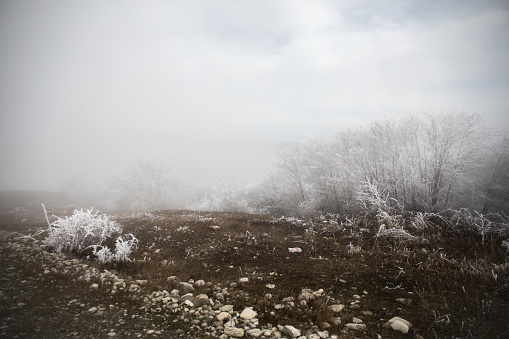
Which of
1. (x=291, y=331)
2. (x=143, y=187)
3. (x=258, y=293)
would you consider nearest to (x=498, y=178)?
(x=258, y=293)

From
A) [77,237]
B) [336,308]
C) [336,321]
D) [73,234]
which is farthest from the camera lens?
[77,237]

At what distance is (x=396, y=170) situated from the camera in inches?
664

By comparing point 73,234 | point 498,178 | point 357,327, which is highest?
point 498,178

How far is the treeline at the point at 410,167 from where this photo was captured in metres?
14.4

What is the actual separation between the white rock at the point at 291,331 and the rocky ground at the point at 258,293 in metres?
0.01

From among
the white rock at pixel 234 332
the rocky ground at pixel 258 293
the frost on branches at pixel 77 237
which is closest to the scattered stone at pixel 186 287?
the rocky ground at pixel 258 293

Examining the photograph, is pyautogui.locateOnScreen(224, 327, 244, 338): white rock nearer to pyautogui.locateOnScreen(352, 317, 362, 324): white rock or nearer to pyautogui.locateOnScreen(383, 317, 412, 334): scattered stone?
pyautogui.locateOnScreen(352, 317, 362, 324): white rock

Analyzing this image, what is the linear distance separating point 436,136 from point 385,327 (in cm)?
1665

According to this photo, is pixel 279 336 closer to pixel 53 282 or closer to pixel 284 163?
pixel 53 282

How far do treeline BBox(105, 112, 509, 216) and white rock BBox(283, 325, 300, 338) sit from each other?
8.11 metres

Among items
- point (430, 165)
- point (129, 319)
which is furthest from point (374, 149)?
point (129, 319)

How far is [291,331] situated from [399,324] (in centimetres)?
173

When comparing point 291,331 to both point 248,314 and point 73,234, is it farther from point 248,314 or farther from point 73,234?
point 73,234

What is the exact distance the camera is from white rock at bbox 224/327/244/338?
3602 millimetres
